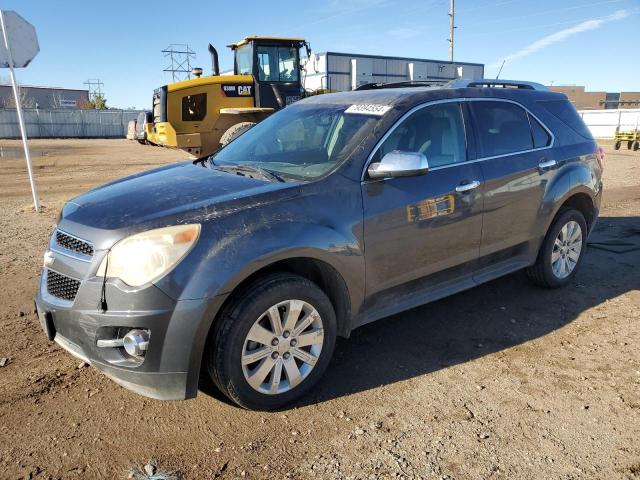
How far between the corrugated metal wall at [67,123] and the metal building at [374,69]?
1877cm

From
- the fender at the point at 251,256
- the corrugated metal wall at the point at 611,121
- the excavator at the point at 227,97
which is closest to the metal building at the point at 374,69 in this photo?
the corrugated metal wall at the point at 611,121

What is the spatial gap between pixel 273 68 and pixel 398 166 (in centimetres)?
1106

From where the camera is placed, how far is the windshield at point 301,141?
3.38m

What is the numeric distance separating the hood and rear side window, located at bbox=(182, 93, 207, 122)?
957 centimetres

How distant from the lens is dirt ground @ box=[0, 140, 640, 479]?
255 cm

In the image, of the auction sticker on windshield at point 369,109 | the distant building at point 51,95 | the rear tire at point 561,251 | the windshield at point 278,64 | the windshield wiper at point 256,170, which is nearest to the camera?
the windshield wiper at point 256,170

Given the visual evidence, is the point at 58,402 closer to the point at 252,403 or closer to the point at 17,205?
the point at 252,403

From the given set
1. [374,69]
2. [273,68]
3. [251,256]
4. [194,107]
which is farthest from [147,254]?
[374,69]

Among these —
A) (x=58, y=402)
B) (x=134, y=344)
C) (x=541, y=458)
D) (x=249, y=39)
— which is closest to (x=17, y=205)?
(x=249, y=39)

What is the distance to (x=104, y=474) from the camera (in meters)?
2.48

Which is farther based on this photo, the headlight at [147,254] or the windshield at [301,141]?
the windshield at [301,141]

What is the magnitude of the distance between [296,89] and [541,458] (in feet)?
40.0

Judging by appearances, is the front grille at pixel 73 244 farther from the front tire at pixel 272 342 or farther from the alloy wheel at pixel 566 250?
the alloy wheel at pixel 566 250

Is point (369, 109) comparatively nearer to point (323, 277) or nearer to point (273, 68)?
point (323, 277)
